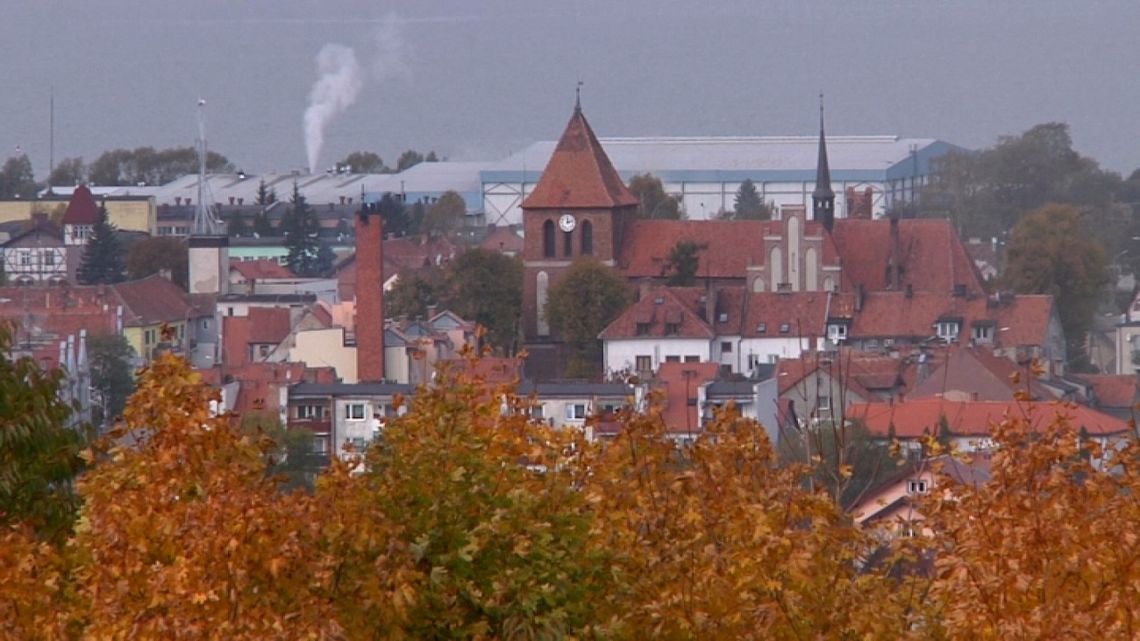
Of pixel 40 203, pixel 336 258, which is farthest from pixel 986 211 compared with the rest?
pixel 40 203

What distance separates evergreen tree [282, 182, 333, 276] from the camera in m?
58.6

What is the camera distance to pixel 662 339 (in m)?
39.2

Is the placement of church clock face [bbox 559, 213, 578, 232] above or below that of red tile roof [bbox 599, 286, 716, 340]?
above

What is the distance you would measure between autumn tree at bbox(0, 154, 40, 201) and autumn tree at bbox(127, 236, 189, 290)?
19.8 metres

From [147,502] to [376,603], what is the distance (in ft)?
1.82

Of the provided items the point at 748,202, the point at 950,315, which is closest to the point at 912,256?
the point at 950,315

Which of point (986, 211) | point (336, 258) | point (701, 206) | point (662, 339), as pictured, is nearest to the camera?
point (662, 339)

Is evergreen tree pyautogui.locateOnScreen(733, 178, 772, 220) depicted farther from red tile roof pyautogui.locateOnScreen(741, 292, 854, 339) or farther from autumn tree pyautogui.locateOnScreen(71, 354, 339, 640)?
autumn tree pyautogui.locateOnScreen(71, 354, 339, 640)

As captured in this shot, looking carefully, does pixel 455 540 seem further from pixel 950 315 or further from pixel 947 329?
pixel 950 315

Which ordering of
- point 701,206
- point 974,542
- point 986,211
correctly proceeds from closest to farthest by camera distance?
1. point 974,542
2. point 986,211
3. point 701,206

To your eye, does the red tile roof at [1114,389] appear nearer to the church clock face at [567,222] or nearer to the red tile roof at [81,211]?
the church clock face at [567,222]

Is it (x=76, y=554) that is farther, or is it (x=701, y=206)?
(x=701, y=206)

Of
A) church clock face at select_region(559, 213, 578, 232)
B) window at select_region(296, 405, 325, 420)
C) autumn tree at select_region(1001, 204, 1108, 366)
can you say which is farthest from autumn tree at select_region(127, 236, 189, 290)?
window at select_region(296, 405, 325, 420)

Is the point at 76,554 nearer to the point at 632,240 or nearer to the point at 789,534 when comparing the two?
the point at 789,534
